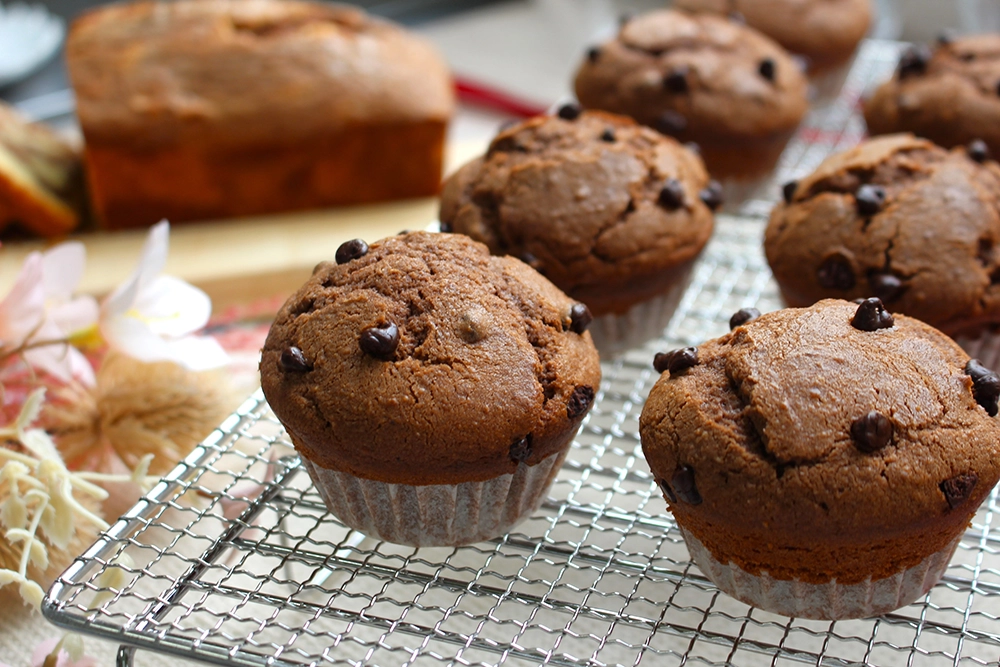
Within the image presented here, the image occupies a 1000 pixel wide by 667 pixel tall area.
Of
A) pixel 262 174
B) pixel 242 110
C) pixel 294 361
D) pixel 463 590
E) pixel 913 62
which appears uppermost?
pixel 913 62

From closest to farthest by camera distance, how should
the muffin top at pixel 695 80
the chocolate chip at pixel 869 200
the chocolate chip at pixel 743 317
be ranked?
1. the chocolate chip at pixel 743 317
2. the chocolate chip at pixel 869 200
3. the muffin top at pixel 695 80

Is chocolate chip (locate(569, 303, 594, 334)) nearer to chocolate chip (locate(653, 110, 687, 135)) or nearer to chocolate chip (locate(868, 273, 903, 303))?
chocolate chip (locate(868, 273, 903, 303))

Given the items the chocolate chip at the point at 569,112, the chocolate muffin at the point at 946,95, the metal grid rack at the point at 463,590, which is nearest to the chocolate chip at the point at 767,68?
the chocolate muffin at the point at 946,95

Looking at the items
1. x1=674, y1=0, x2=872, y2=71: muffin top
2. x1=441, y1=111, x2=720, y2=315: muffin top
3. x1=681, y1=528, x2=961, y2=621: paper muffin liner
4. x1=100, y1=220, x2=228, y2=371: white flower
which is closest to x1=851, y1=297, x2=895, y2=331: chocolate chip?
x1=681, y1=528, x2=961, y2=621: paper muffin liner

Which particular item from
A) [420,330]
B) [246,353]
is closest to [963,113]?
[420,330]

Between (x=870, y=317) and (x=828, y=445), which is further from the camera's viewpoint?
(x=870, y=317)

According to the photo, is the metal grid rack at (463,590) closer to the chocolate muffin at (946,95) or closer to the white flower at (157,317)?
the white flower at (157,317)

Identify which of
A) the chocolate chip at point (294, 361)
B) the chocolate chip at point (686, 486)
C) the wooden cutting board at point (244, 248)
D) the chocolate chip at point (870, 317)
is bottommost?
the wooden cutting board at point (244, 248)

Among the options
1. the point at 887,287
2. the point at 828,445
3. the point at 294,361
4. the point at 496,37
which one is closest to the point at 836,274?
the point at 887,287

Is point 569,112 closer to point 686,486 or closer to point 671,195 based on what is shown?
point 671,195
